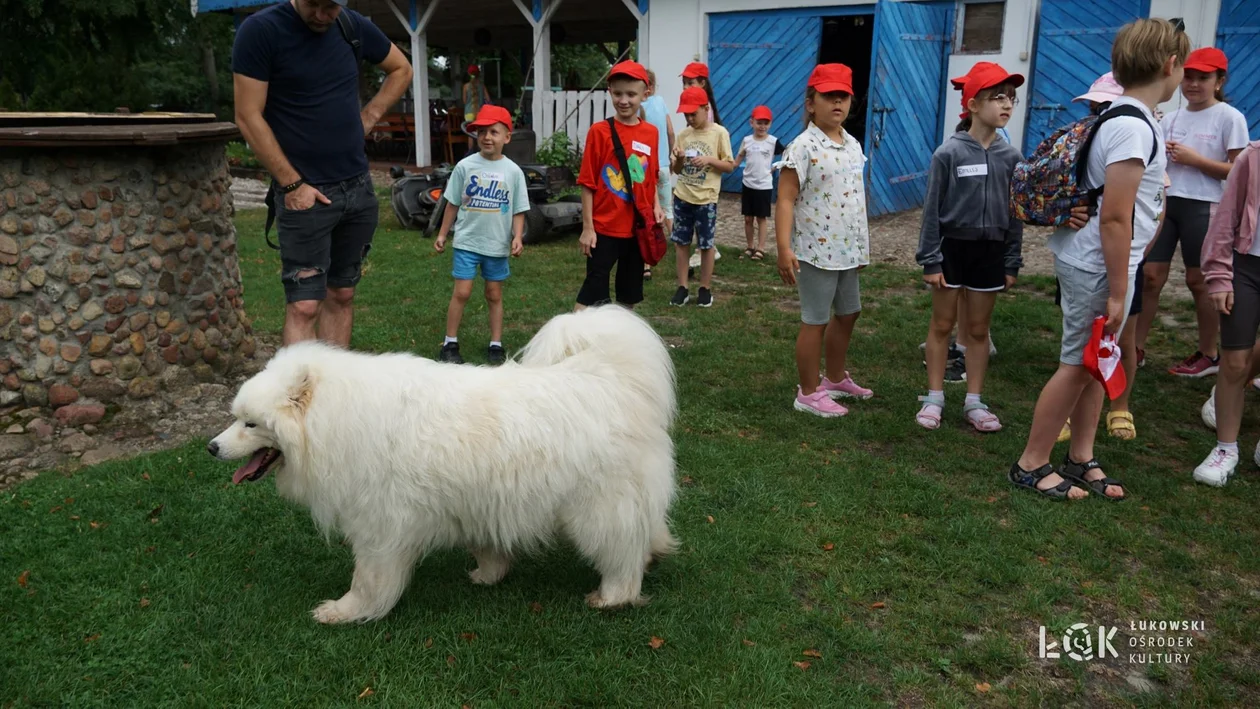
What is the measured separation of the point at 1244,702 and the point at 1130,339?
7.61 feet

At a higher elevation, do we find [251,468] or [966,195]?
[966,195]

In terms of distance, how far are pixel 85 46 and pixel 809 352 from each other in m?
18.1

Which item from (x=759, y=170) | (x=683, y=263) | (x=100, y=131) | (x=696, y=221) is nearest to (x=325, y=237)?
(x=100, y=131)

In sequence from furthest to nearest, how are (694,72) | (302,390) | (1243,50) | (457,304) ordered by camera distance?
(1243,50) → (694,72) → (457,304) → (302,390)

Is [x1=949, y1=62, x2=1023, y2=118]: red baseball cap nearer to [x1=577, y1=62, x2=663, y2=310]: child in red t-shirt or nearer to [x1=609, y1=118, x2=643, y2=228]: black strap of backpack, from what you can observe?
[x1=577, y1=62, x2=663, y2=310]: child in red t-shirt

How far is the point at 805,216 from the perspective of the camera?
16.3ft

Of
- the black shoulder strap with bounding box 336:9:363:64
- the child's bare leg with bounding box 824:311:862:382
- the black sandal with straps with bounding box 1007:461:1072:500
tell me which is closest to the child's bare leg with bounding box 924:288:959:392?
the child's bare leg with bounding box 824:311:862:382

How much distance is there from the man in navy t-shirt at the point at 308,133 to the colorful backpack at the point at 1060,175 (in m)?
3.26

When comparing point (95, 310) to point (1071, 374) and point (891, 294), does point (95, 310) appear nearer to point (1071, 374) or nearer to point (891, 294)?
point (1071, 374)

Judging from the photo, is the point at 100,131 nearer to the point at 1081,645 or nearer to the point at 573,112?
the point at 1081,645

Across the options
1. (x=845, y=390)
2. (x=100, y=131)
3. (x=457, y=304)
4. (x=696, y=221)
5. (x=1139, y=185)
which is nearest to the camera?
(x=1139, y=185)

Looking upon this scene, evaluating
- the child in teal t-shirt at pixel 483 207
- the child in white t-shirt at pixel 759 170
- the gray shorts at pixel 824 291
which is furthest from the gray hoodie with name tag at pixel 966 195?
the child in white t-shirt at pixel 759 170

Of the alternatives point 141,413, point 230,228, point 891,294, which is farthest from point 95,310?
point 891,294

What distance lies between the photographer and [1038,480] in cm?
418
